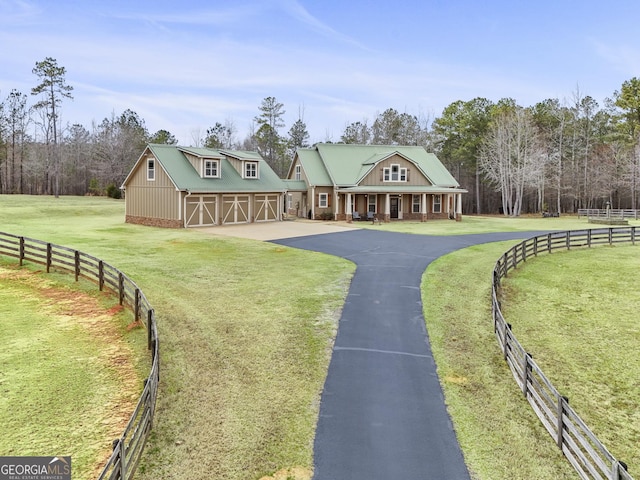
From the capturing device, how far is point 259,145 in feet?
275

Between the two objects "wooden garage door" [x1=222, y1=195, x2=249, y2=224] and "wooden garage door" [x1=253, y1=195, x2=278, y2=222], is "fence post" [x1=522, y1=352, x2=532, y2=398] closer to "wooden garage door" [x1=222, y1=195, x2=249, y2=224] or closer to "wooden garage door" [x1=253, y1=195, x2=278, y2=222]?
"wooden garage door" [x1=222, y1=195, x2=249, y2=224]

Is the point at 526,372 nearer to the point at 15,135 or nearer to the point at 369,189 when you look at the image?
the point at 369,189

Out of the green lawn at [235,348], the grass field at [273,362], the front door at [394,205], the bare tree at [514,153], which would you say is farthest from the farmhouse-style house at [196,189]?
the bare tree at [514,153]

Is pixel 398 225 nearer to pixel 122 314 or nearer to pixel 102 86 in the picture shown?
pixel 122 314

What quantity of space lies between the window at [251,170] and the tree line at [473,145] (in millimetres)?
28745

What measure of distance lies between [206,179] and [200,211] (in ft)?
10.2

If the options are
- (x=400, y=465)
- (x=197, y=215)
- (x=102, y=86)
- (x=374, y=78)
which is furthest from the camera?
(x=374, y=78)

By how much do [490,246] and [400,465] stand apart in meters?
23.5

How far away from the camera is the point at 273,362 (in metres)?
11.1

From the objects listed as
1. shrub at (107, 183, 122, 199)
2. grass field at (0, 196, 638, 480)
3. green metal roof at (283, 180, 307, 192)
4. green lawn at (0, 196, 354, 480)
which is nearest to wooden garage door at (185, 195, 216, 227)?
green lawn at (0, 196, 354, 480)

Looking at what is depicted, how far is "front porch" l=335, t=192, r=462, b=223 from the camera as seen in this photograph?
44.8 metres

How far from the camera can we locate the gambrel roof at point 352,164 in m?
45.5

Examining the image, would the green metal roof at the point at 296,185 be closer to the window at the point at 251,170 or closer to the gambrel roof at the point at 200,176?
the gambrel roof at the point at 200,176

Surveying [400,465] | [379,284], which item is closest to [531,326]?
[379,284]
